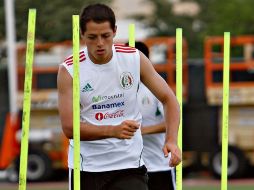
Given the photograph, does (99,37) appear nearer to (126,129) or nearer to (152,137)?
(126,129)

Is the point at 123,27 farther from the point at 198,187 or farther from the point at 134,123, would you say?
the point at 134,123

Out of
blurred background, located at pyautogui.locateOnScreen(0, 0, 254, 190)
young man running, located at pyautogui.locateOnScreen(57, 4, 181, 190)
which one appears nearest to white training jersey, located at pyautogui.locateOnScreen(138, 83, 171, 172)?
young man running, located at pyautogui.locateOnScreen(57, 4, 181, 190)

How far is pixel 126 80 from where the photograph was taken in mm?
5926

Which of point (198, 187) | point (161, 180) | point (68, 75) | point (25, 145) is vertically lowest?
point (198, 187)

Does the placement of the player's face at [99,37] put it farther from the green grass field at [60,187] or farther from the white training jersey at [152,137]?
the green grass field at [60,187]

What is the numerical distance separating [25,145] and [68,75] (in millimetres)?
505

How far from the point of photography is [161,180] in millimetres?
8242

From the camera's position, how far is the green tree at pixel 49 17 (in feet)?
51.9

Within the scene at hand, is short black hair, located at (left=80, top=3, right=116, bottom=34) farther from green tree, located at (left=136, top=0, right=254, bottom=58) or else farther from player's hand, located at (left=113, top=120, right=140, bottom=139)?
green tree, located at (left=136, top=0, right=254, bottom=58)

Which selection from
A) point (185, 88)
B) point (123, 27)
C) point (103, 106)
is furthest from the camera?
point (123, 27)

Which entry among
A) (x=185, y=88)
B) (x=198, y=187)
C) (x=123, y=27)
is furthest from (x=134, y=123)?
(x=123, y=27)

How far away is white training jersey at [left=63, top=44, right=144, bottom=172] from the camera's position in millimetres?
5891

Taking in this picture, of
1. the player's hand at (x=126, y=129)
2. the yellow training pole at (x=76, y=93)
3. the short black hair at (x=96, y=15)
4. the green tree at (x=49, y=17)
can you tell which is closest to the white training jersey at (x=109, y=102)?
the yellow training pole at (x=76, y=93)

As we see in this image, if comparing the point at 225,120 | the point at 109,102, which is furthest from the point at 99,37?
the point at 225,120
